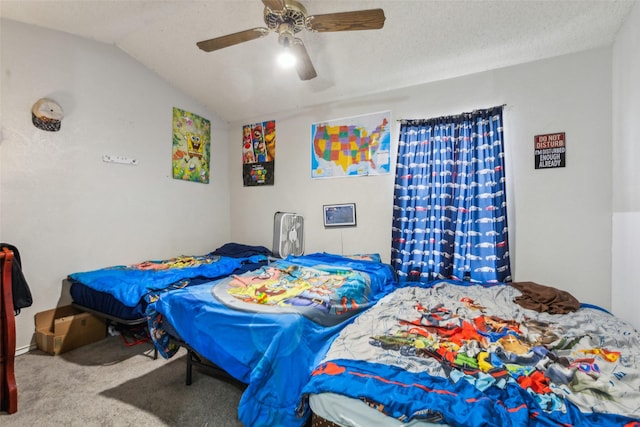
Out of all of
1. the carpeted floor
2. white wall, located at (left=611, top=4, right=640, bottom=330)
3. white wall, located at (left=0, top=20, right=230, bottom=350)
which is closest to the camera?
the carpeted floor

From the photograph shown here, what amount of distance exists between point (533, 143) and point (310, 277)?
2320 millimetres

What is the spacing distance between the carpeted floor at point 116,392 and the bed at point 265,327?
28cm

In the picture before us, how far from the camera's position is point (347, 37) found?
2.55m

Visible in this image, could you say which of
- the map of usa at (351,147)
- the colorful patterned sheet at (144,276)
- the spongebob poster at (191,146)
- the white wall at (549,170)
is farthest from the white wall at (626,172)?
the spongebob poster at (191,146)

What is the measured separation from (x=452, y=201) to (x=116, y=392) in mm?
3077

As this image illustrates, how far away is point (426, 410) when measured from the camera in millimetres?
1030

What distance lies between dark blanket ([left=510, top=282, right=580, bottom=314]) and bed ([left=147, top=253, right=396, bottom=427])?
1126 mm

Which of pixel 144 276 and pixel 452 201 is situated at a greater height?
Answer: pixel 452 201

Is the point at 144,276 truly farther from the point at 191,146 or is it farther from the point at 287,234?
the point at 191,146

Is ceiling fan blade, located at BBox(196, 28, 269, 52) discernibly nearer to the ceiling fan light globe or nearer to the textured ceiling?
the ceiling fan light globe

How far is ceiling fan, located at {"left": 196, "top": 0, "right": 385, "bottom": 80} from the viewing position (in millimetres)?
1752

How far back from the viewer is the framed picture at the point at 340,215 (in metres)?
3.41

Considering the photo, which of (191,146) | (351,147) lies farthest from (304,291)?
(191,146)

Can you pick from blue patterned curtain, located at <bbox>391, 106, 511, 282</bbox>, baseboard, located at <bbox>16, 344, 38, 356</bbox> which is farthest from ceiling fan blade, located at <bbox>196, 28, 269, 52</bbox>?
baseboard, located at <bbox>16, 344, 38, 356</bbox>
